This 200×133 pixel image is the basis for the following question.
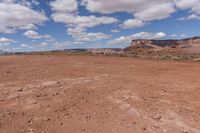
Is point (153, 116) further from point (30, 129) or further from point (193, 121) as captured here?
point (30, 129)

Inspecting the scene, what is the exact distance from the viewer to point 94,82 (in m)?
9.80

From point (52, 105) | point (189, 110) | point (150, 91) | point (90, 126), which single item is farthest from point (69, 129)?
point (150, 91)

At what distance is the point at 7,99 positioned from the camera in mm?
7582

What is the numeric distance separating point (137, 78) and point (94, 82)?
6.23 feet

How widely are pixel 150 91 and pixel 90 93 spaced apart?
1743mm

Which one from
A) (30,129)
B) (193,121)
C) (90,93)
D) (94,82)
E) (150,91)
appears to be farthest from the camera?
(94,82)

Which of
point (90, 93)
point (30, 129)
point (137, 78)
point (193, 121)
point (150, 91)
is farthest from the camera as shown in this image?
point (137, 78)

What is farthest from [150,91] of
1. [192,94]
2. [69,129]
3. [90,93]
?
[69,129]

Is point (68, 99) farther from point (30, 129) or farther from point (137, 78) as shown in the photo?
point (137, 78)

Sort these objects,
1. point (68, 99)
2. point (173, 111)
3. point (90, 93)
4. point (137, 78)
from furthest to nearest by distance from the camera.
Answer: point (137, 78) → point (90, 93) → point (68, 99) → point (173, 111)

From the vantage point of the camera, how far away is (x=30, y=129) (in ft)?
18.9

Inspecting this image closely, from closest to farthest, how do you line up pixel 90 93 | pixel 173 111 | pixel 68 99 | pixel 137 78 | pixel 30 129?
pixel 30 129 → pixel 173 111 → pixel 68 99 → pixel 90 93 → pixel 137 78

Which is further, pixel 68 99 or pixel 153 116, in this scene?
pixel 68 99

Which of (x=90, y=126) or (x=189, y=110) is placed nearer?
(x=90, y=126)
